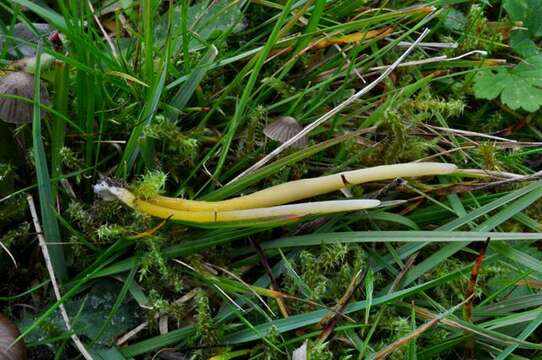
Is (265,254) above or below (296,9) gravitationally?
Answer: below

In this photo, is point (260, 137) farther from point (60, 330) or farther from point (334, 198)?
point (60, 330)

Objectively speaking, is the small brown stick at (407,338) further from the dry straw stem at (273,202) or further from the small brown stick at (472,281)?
the dry straw stem at (273,202)

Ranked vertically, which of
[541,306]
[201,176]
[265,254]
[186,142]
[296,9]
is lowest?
[541,306]

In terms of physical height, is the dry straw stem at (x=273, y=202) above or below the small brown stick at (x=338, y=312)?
above

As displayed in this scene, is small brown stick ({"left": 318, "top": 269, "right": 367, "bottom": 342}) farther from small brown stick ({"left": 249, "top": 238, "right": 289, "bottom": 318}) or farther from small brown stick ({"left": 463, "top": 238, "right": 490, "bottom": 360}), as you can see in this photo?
small brown stick ({"left": 463, "top": 238, "right": 490, "bottom": 360})

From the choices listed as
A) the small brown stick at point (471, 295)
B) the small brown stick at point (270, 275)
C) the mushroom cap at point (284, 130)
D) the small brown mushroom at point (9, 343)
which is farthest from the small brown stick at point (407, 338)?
the small brown mushroom at point (9, 343)

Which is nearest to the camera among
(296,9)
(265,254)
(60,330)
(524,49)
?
(60,330)

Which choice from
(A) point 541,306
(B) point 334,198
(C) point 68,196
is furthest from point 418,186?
(C) point 68,196
